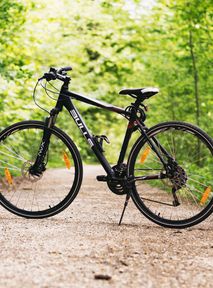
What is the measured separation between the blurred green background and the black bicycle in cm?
200

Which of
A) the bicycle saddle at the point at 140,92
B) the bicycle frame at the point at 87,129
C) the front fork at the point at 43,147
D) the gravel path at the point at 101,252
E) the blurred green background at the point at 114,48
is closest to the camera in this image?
the gravel path at the point at 101,252

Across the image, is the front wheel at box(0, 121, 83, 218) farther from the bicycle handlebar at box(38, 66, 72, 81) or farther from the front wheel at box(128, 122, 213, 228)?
the front wheel at box(128, 122, 213, 228)

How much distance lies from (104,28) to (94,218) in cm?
1314

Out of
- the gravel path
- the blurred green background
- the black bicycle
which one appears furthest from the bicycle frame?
the blurred green background

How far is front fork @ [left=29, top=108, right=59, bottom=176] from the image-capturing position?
16.9ft

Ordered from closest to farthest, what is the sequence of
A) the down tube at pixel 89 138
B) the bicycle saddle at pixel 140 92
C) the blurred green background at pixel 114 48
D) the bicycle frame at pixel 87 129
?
the bicycle saddle at pixel 140 92
the bicycle frame at pixel 87 129
the down tube at pixel 89 138
the blurred green background at pixel 114 48

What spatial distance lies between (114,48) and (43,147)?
49.0ft

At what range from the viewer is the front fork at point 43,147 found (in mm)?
5164

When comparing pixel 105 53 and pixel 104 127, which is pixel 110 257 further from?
pixel 104 127

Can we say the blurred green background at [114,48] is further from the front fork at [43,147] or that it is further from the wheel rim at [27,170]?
the front fork at [43,147]

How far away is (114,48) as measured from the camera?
19.8 meters

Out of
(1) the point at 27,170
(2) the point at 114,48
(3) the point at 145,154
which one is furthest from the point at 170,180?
(2) the point at 114,48

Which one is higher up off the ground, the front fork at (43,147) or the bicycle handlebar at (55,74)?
the bicycle handlebar at (55,74)

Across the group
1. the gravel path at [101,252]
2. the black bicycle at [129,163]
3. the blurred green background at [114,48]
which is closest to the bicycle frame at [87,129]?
the black bicycle at [129,163]
